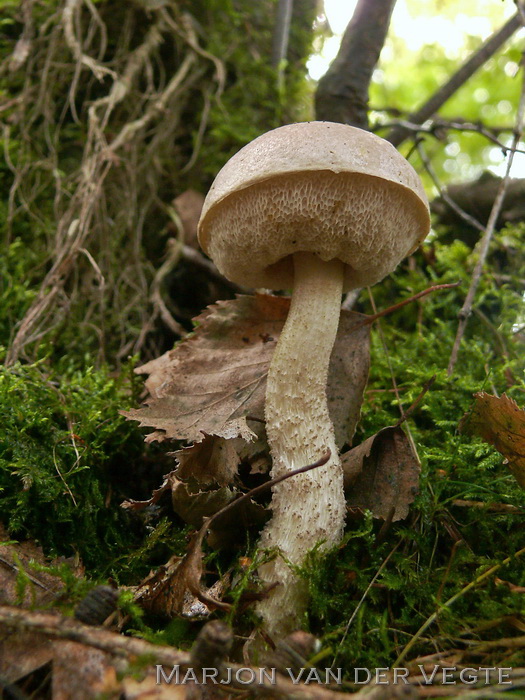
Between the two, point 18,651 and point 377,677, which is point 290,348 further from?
point 18,651

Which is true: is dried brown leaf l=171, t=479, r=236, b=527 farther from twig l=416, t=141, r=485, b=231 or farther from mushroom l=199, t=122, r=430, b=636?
twig l=416, t=141, r=485, b=231

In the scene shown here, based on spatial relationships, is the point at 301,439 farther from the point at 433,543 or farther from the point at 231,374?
the point at 433,543

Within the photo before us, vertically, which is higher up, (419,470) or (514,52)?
(514,52)

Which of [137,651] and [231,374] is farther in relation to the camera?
[231,374]

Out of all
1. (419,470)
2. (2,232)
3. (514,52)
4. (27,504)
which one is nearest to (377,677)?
(419,470)

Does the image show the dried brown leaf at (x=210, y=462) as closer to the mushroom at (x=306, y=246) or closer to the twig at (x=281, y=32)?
the mushroom at (x=306, y=246)

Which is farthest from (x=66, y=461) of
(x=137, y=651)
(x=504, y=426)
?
(x=504, y=426)

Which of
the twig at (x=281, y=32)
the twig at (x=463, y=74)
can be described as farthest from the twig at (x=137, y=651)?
the twig at (x=281, y=32)
